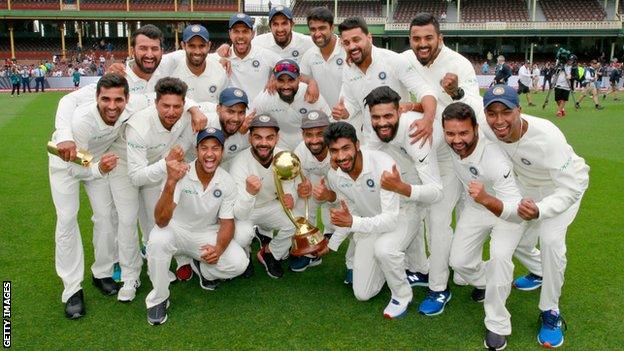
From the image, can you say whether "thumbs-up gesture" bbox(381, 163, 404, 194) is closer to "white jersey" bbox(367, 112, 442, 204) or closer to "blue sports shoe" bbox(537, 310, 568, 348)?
"white jersey" bbox(367, 112, 442, 204)

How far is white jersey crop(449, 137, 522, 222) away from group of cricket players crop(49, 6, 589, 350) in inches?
0.4

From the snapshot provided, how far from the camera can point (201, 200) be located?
5539 millimetres

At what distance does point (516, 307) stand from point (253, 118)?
326 centimetres

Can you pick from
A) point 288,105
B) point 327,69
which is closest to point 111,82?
point 288,105

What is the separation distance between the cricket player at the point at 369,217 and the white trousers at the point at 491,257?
55 centimetres

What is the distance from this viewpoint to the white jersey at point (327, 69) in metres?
6.94

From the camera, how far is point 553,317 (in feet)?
15.3

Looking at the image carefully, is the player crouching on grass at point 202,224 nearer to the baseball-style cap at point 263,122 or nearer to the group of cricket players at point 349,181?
the group of cricket players at point 349,181

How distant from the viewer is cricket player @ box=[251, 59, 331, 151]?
252 inches

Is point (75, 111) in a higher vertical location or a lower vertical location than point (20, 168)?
higher

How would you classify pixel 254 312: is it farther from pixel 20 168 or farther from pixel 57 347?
pixel 20 168

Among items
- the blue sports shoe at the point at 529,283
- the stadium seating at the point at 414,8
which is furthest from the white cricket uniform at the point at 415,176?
the stadium seating at the point at 414,8

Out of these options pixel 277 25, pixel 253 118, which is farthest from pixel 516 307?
pixel 277 25

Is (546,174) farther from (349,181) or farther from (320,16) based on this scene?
(320,16)
